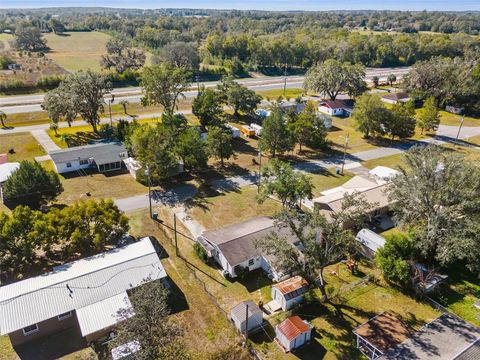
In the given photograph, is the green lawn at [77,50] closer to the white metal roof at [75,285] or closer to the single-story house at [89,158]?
the single-story house at [89,158]

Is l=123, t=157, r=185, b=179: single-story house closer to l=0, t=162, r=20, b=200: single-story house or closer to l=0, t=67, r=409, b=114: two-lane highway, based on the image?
l=0, t=162, r=20, b=200: single-story house

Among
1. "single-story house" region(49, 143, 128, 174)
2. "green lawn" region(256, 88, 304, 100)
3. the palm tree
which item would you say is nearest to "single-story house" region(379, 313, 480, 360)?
"single-story house" region(49, 143, 128, 174)

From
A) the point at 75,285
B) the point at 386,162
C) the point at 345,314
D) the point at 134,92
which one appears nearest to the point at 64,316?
the point at 75,285

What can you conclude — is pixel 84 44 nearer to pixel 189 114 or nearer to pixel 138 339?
pixel 189 114

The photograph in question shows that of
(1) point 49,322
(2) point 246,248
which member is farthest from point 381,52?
(1) point 49,322

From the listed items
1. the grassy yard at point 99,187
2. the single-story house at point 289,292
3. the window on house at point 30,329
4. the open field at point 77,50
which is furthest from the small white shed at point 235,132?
the open field at point 77,50
